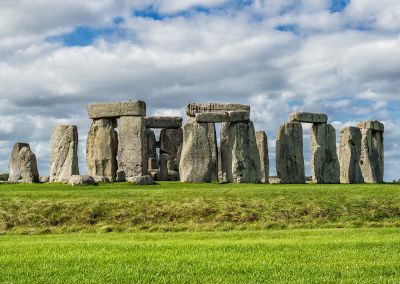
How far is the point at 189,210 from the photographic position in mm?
23062

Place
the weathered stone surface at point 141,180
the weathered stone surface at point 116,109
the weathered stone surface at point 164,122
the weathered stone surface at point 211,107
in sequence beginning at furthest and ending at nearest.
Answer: the weathered stone surface at point 164,122, the weathered stone surface at point 211,107, the weathered stone surface at point 116,109, the weathered stone surface at point 141,180

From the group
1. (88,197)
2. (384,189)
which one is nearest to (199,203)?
(88,197)

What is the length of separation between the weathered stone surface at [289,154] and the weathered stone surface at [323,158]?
133cm

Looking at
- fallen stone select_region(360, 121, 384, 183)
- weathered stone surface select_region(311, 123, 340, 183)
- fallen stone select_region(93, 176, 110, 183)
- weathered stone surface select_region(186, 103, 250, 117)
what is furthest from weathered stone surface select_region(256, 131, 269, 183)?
fallen stone select_region(93, 176, 110, 183)

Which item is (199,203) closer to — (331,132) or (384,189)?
(384,189)

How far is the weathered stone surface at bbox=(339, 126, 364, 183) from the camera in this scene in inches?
1583

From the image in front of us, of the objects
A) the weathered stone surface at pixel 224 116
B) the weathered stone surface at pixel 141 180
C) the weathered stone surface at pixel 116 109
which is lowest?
the weathered stone surface at pixel 141 180

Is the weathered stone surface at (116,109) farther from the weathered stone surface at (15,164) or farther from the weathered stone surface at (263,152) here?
the weathered stone surface at (263,152)

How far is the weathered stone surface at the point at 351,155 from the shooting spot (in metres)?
40.2

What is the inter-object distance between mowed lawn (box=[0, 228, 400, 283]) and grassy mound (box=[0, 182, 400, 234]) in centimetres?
537

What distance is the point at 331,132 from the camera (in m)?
40.1

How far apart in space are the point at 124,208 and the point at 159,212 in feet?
4.10

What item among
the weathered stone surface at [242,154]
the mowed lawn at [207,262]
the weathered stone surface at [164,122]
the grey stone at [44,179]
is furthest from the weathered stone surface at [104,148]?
the mowed lawn at [207,262]

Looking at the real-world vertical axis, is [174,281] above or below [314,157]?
below
